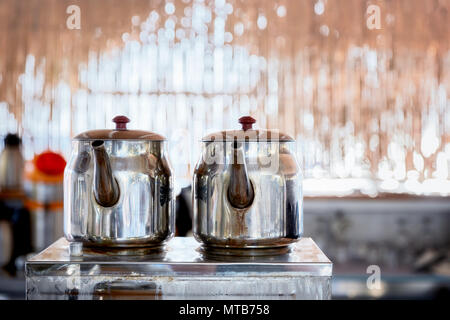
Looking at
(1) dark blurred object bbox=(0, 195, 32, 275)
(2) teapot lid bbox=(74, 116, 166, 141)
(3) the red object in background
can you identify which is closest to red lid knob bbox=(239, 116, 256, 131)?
(2) teapot lid bbox=(74, 116, 166, 141)

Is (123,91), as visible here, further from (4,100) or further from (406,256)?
(406,256)

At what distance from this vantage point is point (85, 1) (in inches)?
113

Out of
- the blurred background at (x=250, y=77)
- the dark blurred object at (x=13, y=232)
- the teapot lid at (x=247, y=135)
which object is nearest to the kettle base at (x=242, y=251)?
the teapot lid at (x=247, y=135)

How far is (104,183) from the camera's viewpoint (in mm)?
830

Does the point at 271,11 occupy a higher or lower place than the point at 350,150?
higher

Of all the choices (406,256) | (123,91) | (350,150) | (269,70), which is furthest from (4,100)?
(406,256)

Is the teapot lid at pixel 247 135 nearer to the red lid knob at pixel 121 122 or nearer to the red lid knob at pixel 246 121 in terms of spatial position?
the red lid knob at pixel 246 121

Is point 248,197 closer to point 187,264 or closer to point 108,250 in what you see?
point 187,264

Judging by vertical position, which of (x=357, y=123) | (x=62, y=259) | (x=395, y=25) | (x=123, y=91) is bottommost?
(x=62, y=259)

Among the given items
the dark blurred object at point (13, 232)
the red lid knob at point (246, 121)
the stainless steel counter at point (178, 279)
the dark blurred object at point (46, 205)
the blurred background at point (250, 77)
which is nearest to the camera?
the stainless steel counter at point (178, 279)

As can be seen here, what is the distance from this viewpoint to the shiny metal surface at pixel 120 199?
33.0 inches

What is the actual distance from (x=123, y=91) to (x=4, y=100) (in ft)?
2.10

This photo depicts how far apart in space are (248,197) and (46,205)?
1.72 meters

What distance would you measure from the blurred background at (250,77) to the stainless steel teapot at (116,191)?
204cm
